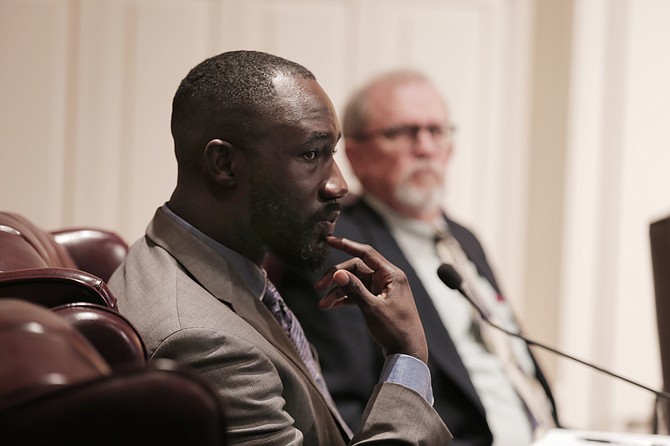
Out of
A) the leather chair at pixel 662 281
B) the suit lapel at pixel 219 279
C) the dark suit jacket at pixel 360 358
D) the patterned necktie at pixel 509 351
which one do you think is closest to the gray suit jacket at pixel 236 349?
the suit lapel at pixel 219 279

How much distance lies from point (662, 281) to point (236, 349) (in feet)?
3.06

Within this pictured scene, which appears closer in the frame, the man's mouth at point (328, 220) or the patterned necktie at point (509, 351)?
the man's mouth at point (328, 220)

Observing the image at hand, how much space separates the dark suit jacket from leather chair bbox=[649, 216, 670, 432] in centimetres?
58

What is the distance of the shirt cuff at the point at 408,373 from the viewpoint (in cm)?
129

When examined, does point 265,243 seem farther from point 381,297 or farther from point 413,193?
point 413,193

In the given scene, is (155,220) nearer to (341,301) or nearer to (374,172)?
(341,301)

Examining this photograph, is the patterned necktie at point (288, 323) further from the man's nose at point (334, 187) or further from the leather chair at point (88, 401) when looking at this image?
the leather chair at point (88, 401)

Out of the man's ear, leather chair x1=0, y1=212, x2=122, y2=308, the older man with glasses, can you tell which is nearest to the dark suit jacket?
the older man with glasses

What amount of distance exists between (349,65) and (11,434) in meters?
3.04

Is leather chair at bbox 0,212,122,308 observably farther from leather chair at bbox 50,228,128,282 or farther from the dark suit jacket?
the dark suit jacket

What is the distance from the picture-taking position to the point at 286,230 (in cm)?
137

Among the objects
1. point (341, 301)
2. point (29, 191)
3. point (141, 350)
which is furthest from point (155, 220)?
point (29, 191)

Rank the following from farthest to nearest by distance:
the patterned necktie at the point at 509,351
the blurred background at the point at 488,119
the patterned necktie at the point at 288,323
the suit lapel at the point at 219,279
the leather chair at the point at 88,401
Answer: the blurred background at the point at 488,119 < the patterned necktie at the point at 509,351 < the patterned necktie at the point at 288,323 < the suit lapel at the point at 219,279 < the leather chair at the point at 88,401

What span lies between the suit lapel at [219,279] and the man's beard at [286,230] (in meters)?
0.07
